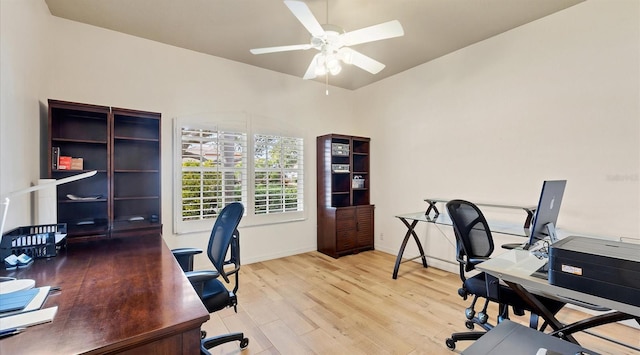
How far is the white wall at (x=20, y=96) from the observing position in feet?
5.44

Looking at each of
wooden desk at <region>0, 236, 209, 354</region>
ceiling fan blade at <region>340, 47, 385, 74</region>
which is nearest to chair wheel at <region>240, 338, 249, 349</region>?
wooden desk at <region>0, 236, 209, 354</region>

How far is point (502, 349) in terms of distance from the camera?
91cm

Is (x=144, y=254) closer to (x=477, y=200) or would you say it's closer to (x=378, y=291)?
(x=378, y=291)

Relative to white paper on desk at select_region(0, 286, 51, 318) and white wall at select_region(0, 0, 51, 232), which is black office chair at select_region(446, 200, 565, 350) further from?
white wall at select_region(0, 0, 51, 232)

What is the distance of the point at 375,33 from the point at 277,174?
2529 millimetres

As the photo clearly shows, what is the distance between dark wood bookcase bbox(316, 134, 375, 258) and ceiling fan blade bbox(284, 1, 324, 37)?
7.28 feet

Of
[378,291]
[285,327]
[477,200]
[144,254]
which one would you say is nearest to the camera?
[144,254]

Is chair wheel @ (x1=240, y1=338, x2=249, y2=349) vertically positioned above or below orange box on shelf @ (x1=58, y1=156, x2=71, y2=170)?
below

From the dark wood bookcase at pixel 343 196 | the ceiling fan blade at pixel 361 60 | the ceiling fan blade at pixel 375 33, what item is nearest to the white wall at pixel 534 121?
the dark wood bookcase at pixel 343 196

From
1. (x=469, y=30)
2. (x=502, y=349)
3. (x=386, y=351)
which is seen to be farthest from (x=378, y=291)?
(x=469, y=30)

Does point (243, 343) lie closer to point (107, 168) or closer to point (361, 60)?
point (107, 168)

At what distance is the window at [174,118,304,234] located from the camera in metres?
3.36

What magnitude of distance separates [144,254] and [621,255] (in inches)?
96.7

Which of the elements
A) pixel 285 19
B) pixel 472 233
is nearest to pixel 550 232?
pixel 472 233
